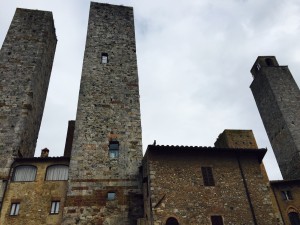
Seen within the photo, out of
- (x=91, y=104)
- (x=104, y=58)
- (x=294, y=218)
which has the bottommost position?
(x=294, y=218)

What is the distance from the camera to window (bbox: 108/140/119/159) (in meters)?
16.0

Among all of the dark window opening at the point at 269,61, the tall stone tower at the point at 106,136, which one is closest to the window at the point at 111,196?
the tall stone tower at the point at 106,136

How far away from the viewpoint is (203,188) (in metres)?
13.3

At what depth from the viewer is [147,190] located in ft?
44.9

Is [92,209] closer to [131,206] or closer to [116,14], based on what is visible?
[131,206]

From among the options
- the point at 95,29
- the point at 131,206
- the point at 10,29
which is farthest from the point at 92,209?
the point at 10,29

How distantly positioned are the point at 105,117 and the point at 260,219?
32.2 feet

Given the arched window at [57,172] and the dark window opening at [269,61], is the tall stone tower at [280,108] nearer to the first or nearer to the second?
the dark window opening at [269,61]

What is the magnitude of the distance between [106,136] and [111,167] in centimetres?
196

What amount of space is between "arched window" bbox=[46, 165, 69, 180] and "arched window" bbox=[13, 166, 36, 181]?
80 centimetres

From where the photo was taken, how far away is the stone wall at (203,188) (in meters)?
12.5

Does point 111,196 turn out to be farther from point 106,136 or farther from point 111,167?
point 106,136

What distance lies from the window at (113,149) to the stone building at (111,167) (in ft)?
0.18

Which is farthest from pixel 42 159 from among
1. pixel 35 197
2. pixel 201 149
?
pixel 201 149
